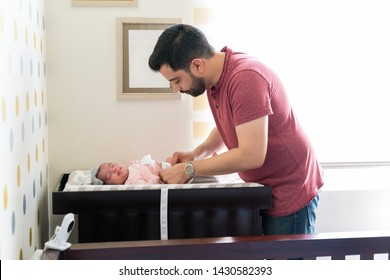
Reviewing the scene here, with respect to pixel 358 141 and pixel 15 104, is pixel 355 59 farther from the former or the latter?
pixel 15 104

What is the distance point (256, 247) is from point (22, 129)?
732 mm

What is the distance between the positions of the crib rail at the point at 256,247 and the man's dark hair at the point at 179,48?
61cm

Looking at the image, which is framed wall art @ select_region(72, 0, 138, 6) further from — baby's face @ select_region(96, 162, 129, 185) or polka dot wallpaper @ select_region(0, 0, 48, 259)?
baby's face @ select_region(96, 162, 129, 185)

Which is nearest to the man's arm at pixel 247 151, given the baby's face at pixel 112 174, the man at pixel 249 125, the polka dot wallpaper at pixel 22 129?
the man at pixel 249 125

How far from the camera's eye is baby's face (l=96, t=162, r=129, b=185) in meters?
1.92

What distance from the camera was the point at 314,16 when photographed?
2371 millimetres

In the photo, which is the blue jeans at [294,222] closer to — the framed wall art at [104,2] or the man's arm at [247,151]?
the man's arm at [247,151]

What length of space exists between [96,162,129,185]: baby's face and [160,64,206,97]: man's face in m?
0.39

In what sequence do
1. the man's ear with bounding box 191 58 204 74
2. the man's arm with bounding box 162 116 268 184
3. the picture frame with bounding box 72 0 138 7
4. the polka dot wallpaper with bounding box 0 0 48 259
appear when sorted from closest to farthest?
the polka dot wallpaper with bounding box 0 0 48 259 → the man's arm with bounding box 162 116 268 184 → the man's ear with bounding box 191 58 204 74 → the picture frame with bounding box 72 0 138 7

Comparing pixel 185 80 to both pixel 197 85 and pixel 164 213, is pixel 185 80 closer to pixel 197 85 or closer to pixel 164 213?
pixel 197 85

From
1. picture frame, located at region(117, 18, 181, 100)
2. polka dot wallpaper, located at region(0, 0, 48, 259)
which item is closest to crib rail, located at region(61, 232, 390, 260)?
polka dot wallpaper, located at region(0, 0, 48, 259)

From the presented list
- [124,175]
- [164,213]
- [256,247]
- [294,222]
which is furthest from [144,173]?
[256,247]

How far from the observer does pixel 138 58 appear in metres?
2.24

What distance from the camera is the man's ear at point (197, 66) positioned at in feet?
5.64
